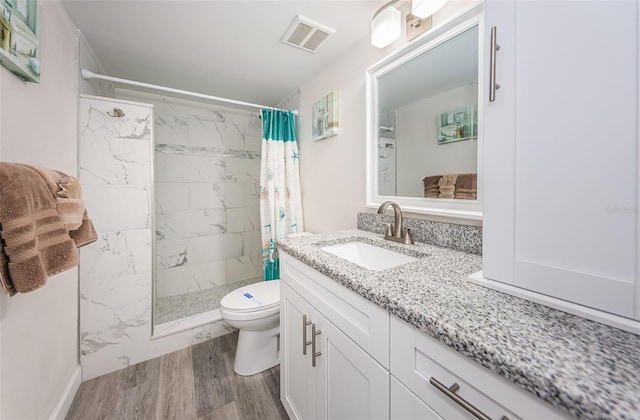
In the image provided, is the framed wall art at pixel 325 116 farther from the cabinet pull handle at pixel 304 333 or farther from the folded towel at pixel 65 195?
the folded towel at pixel 65 195

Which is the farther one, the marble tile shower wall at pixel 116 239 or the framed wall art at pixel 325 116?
the framed wall art at pixel 325 116

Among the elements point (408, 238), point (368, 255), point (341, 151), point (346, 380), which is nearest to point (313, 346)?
point (346, 380)

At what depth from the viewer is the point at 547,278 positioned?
0.57 metres

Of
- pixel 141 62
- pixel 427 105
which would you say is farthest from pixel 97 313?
pixel 427 105

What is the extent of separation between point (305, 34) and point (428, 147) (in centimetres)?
102

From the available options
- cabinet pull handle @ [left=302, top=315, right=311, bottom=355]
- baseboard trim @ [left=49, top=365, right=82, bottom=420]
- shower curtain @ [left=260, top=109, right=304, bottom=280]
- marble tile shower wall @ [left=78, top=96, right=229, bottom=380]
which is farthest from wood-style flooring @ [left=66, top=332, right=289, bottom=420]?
shower curtain @ [left=260, top=109, right=304, bottom=280]

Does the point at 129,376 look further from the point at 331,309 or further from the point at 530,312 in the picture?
the point at 530,312

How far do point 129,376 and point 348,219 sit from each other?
1.72m

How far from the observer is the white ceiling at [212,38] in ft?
4.23

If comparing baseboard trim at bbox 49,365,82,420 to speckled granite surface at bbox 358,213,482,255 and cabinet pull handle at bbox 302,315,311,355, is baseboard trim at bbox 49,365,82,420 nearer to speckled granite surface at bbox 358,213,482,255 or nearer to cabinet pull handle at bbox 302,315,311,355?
cabinet pull handle at bbox 302,315,311,355

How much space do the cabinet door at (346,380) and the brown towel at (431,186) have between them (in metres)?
0.77

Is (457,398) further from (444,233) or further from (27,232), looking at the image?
(27,232)

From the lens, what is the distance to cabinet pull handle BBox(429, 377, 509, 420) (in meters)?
0.44

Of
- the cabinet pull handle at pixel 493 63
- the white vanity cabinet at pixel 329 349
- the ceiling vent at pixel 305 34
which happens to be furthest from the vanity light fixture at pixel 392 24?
the white vanity cabinet at pixel 329 349
